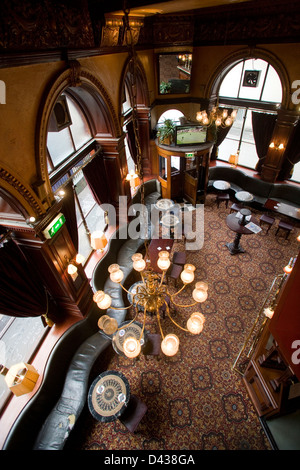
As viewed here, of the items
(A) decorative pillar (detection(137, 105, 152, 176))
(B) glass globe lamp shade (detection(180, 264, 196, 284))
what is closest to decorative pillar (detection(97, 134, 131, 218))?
(A) decorative pillar (detection(137, 105, 152, 176))

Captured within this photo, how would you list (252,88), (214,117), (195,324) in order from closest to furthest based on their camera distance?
1. (195,324)
2. (214,117)
3. (252,88)

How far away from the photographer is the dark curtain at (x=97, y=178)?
5.95 m

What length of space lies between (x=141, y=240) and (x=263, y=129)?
604 cm

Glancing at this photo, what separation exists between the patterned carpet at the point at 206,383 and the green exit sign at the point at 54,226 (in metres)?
3.26

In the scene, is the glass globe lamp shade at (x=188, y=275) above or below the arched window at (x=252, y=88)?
below

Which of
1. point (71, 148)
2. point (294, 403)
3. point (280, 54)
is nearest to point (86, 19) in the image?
point (71, 148)

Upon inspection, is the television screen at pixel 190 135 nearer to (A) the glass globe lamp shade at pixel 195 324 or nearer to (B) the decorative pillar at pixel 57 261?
(B) the decorative pillar at pixel 57 261

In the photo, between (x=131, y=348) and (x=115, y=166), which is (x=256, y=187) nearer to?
(x=115, y=166)

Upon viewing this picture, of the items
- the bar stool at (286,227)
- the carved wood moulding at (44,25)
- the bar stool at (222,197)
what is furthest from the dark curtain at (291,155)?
the carved wood moulding at (44,25)

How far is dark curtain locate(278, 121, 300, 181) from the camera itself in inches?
309

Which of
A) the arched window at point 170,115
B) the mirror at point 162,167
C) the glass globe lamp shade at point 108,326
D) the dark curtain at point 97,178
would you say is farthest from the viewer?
the arched window at point 170,115

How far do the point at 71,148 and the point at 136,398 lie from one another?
Result: 5464mm

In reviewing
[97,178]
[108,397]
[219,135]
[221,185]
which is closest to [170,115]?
[219,135]

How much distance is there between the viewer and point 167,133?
8.13 m
